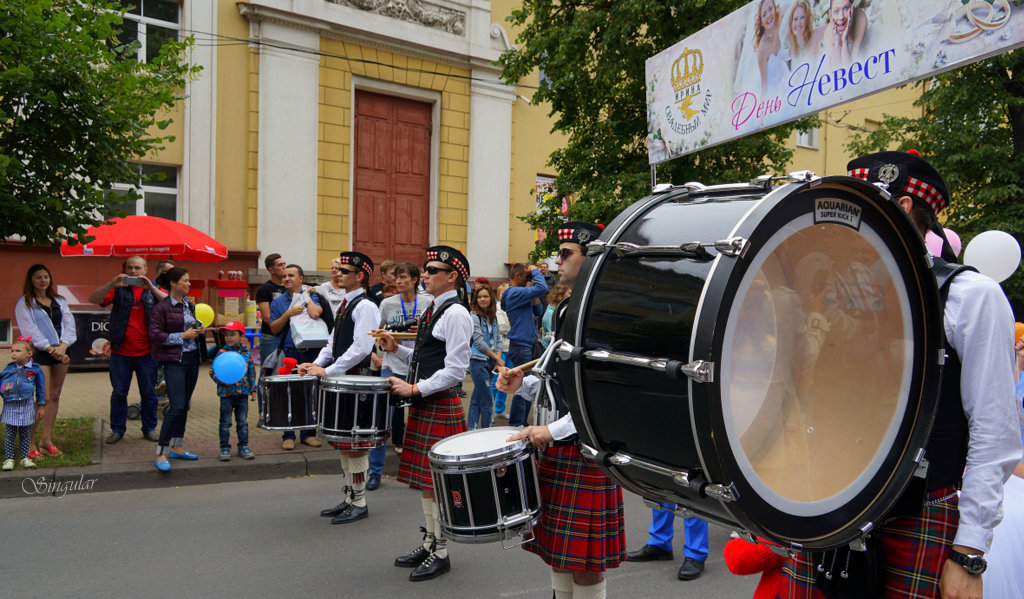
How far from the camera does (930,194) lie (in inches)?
90.2

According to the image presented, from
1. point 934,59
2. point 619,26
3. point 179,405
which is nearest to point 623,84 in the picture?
point 619,26

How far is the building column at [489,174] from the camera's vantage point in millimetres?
16609

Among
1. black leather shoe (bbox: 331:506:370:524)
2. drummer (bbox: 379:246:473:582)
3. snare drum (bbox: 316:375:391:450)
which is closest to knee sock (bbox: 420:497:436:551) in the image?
drummer (bbox: 379:246:473:582)

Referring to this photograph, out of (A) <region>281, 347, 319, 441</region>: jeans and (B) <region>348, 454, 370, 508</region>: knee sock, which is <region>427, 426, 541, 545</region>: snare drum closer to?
(B) <region>348, 454, 370, 508</region>: knee sock

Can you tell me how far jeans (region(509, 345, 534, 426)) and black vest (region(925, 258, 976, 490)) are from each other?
6842 millimetres

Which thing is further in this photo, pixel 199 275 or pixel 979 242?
pixel 199 275

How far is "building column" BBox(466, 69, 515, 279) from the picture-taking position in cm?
1661

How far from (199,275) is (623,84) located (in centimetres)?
830

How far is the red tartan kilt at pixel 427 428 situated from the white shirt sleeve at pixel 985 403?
3156 mm

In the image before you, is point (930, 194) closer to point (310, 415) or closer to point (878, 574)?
point (878, 574)

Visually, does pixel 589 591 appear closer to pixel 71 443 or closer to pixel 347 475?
→ pixel 347 475

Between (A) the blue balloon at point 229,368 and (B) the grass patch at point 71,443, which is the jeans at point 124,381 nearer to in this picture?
(B) the grass patch at point 71,443

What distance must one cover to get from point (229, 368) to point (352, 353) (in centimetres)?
207

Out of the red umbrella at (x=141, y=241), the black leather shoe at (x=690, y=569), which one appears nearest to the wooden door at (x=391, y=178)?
the red umbrella at (x=141, y=241)
